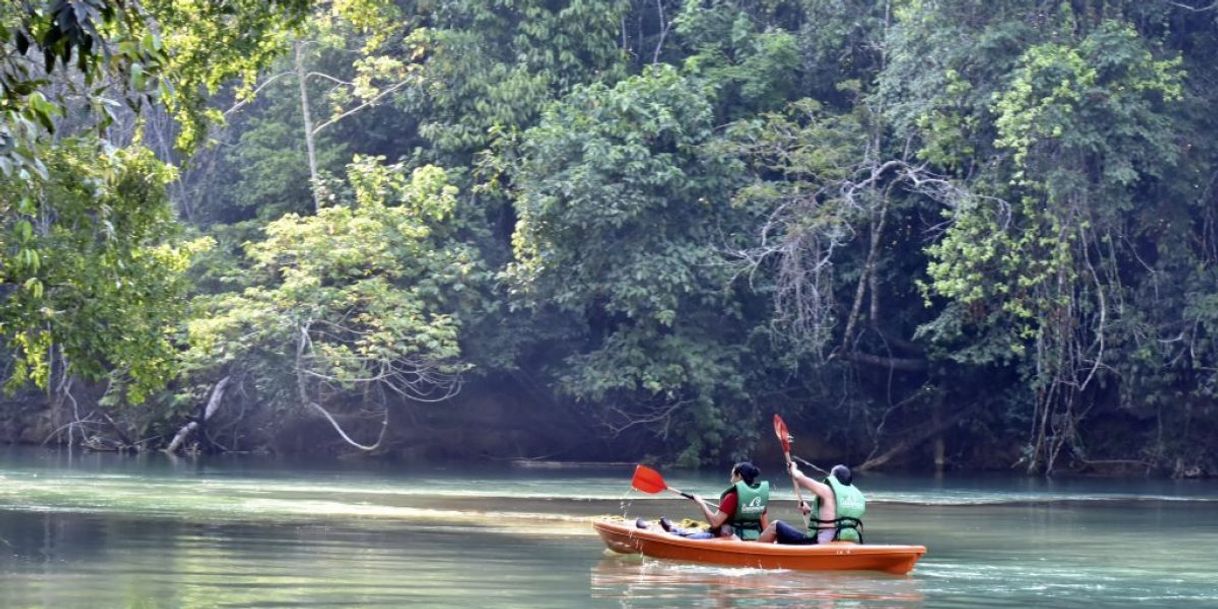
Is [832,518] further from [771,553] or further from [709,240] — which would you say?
[709,240]

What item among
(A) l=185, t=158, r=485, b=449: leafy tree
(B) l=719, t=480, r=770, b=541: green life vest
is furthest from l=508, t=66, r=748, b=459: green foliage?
(B) l=719, t=480, r=770, b=541: green life vest

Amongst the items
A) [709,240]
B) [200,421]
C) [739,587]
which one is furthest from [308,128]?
[739,587]

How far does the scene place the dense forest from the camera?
25922 mm

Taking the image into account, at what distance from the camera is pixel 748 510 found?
48.5 feet

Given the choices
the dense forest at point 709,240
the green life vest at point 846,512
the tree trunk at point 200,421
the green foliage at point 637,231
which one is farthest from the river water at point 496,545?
the tree trunk at point 200,421

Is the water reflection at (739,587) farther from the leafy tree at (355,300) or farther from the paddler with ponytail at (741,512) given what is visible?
the leafy tree at (355,300)

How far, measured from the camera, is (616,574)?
13734 mm

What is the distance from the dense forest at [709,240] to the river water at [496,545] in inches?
103

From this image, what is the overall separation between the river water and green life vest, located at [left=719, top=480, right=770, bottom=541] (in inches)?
27.6

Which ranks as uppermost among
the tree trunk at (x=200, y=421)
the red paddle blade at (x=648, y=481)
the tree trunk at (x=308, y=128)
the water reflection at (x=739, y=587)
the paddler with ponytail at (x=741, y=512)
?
the tree trunk at (x=308, y=128)

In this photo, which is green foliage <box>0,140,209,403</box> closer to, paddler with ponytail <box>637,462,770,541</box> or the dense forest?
paddler with ponytail <box>637,462,770,541</box>

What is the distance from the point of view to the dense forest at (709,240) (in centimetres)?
2592

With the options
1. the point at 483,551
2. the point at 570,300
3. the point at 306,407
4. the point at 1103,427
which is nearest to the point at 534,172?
the point at 570,300

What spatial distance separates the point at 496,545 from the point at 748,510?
2370 millimetres
